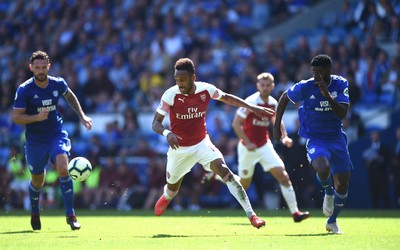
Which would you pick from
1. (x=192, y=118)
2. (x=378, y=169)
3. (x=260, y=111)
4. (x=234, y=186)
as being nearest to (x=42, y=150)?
(x=192, y=118)

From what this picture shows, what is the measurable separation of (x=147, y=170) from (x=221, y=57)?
158 inches

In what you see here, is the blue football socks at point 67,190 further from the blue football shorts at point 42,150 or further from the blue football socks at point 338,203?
the blue football socks at point 338,203

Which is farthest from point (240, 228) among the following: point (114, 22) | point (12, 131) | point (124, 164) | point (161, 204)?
point (114, 22)

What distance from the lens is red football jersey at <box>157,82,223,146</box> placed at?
13.3 m

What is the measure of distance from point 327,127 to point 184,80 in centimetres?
217

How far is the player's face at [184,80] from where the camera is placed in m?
13.0

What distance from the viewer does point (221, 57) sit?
83.9 ft

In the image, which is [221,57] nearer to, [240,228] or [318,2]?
[318,2]

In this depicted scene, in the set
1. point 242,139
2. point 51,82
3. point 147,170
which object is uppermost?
point 51,82

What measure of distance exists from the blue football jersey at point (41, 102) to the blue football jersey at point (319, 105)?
12.3 ft

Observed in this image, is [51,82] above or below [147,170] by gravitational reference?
above

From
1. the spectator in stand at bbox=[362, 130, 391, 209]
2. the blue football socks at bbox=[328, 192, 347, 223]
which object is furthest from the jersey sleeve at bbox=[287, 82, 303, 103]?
the spectator in stand at bbox=[362, 130, 391, 209]

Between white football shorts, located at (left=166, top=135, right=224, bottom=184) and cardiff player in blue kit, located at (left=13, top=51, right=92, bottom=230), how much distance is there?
1417 mm

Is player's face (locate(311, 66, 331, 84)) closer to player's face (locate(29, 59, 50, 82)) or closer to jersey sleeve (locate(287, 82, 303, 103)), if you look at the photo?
jersey sleeve (locate(287, 82, 303, 103))
